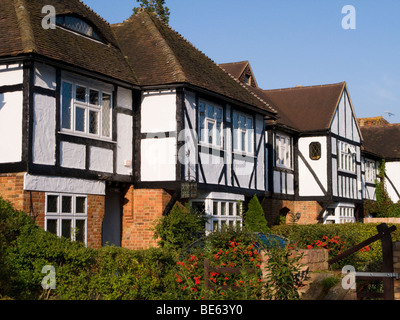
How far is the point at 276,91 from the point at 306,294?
23228mm

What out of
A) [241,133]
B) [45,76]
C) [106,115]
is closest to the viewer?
[45,76]

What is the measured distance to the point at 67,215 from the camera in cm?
1560

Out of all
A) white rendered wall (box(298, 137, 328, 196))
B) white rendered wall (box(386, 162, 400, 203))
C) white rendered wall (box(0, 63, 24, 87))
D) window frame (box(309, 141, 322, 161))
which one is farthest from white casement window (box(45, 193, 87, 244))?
white rendered wall (box(386, 162, 400, 203))

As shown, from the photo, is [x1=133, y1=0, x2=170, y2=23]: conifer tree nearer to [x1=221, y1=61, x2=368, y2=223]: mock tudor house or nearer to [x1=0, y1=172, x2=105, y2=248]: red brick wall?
[x1=221, y1=61, x2=368, y2=223]: mock tudor house

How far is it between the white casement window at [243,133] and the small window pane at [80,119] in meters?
6.28

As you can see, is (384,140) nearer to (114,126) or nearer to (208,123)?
(208,123)

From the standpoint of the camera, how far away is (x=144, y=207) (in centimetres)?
1814

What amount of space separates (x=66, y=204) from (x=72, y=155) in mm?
1265

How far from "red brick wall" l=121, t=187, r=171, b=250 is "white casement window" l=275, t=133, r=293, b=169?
10076mm

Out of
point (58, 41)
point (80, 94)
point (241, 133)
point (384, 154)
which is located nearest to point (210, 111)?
point (241, 133)

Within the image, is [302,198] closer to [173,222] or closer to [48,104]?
[173,222]

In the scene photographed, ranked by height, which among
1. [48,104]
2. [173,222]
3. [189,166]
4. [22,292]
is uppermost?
[48,104]

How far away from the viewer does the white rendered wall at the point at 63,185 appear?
14.5 meters
